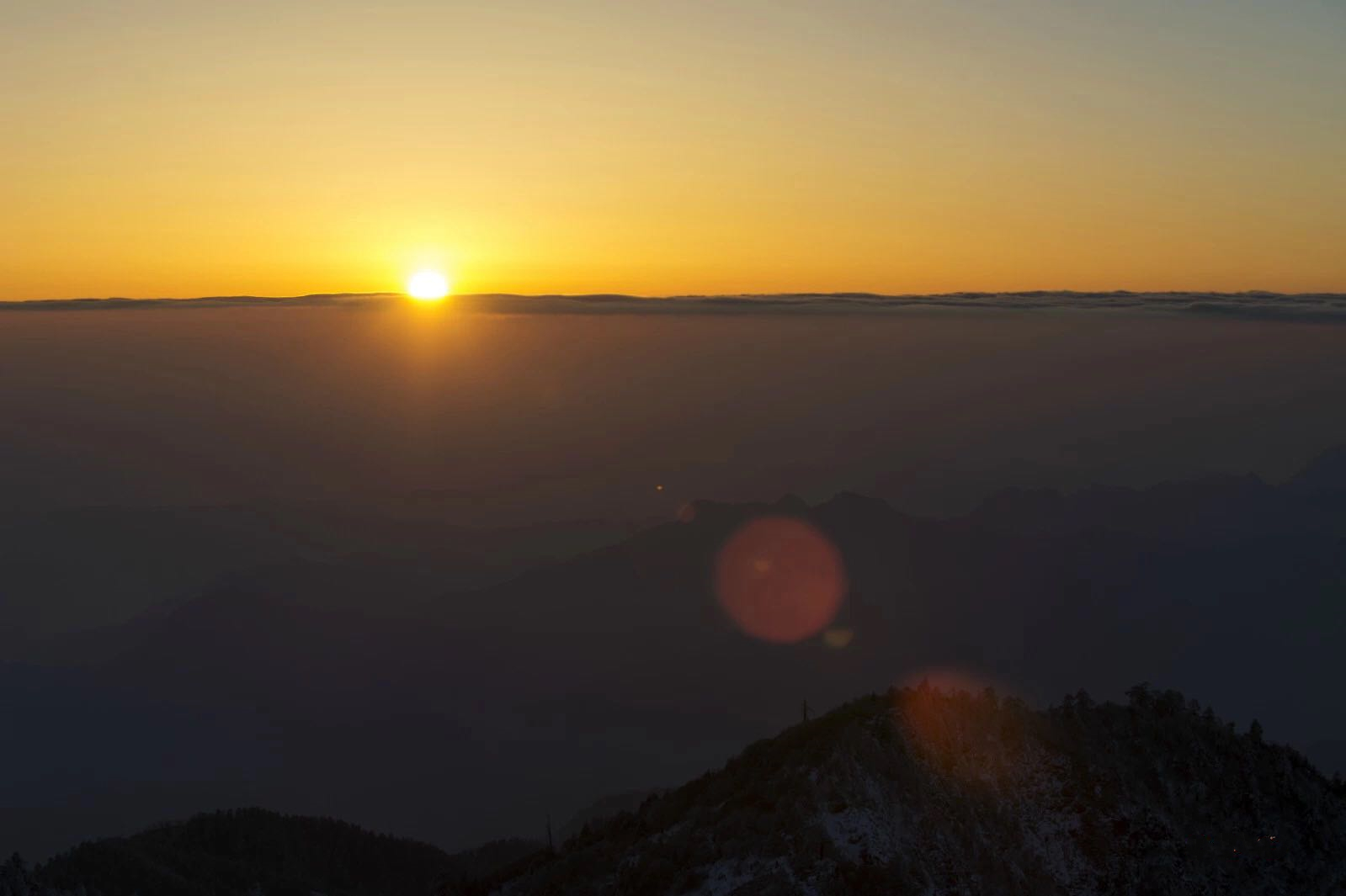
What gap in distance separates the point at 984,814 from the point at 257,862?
205 feet

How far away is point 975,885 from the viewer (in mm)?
34344

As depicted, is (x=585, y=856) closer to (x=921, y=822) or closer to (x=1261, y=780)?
(x=921, y=822)

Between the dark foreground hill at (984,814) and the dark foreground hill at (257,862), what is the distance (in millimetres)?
16440

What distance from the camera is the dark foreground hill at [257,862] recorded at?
214 ft

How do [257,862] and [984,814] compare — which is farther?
[257,862]

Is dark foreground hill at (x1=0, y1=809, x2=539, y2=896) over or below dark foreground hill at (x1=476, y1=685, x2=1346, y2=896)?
below

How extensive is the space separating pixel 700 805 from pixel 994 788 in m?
10.6

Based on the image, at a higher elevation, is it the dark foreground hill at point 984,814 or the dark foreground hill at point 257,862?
the dark foreground hill at point 984,814

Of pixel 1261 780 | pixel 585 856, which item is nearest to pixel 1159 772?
pixel 1261 780

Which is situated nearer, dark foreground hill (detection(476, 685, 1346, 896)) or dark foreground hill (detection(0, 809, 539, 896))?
dark foreground hill (detection(476, 685, 1346, 896))

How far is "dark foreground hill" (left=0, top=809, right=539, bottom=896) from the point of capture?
65.1 meters

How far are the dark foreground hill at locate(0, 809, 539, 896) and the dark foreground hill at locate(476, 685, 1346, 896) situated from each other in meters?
16.4

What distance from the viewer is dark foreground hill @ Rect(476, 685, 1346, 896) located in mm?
34562

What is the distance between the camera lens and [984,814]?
123ft
